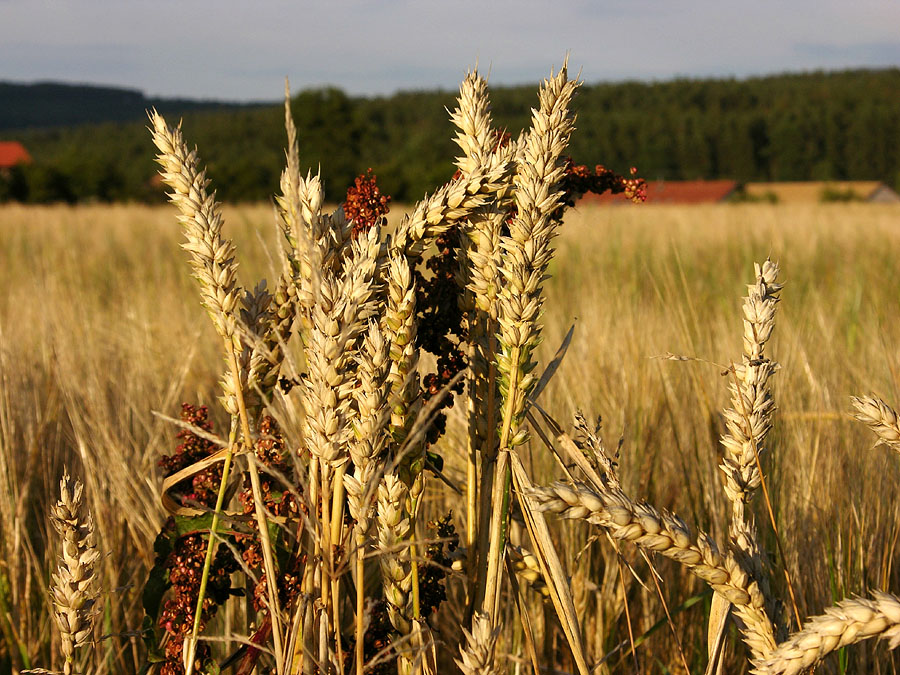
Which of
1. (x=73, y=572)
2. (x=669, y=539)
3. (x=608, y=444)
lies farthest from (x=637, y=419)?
(x=73, y=572)

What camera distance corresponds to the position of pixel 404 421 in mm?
727

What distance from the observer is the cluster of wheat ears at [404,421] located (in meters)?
0.63

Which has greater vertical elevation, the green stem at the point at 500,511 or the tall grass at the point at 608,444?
the green stem at the point at 500,511

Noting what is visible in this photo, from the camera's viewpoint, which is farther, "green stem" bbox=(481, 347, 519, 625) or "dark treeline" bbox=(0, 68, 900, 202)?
"dark treeline" bbox=(0, 68, 900, 202)

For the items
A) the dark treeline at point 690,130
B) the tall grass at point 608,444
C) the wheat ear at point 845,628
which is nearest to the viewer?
the wheat ear at point 845,628

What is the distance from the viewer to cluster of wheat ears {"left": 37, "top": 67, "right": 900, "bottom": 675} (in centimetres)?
63

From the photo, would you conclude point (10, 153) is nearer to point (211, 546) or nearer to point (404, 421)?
point (211, 546)

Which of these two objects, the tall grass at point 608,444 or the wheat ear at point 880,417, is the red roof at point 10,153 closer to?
the tall grass at point 608,444

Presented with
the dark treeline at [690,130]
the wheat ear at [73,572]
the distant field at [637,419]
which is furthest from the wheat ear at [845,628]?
the dark treeline at [690,130]

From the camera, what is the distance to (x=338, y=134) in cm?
4100

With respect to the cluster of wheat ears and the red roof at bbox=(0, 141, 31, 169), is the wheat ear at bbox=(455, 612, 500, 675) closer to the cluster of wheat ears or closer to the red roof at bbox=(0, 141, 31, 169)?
the cluster of wheat ears

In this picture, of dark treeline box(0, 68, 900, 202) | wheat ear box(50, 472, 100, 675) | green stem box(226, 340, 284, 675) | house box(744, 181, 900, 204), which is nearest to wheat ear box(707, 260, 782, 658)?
green stem box(226, 340, 284, 675)

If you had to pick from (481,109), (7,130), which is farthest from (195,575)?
(7,130)

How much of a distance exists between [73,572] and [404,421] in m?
0.36
